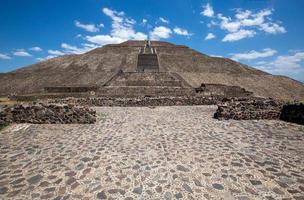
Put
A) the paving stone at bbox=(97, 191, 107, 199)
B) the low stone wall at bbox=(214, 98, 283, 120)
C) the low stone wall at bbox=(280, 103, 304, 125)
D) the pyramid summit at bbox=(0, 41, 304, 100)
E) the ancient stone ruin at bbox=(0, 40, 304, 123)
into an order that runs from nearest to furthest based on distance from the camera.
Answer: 1. the paving stone at bbox=(97, 191, 107, 199)
2. the low stone wall at bbox=(280, 103, 304, 125)
3. the low stone wall at bbox=(214, 98, 283, 120)
4. the ancient stone ruin at bbox=(0, 40, 304, 123)
5. the pyramid summit at bbox=(0, 41, 304, 100)

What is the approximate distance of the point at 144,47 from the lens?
192ft

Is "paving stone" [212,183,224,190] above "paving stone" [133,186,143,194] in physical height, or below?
above

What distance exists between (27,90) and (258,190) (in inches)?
1371

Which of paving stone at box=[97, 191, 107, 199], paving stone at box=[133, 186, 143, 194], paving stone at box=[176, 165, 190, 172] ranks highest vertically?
paving stone at box=[176, 165, 190, 172]

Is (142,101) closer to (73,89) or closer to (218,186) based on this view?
(73,89)

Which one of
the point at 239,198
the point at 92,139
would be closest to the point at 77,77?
the point at 92,139

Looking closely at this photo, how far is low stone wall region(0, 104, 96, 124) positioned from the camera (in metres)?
8.73

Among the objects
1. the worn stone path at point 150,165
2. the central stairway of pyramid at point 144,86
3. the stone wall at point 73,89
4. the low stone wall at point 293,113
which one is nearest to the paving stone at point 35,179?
the worn stone path at point 150,165

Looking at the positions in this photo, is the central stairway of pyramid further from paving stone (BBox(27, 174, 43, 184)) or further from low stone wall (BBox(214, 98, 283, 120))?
paving stone (BBox(27, 174, 43, 184))

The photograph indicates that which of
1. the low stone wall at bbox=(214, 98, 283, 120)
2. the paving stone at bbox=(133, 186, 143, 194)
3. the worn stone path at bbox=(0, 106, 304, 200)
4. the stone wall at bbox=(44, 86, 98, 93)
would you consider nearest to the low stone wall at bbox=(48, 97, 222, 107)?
the low stone wall at bbox=(214, 98, 283, 120)

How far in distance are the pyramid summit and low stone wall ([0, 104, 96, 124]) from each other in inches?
512

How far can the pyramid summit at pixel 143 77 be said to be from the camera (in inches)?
996

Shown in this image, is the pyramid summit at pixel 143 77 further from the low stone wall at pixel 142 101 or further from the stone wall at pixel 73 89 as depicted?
the low stone wall at pixel 142 101

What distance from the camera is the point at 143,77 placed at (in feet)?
94.9
